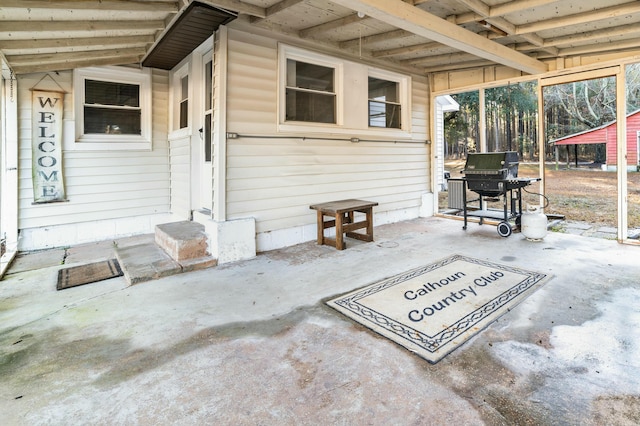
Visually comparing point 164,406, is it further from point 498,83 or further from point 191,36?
point 498,83

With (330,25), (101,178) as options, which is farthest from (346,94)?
(101,178)

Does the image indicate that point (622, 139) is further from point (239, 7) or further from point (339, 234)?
point (239, 7)

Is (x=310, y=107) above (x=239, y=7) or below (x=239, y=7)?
below

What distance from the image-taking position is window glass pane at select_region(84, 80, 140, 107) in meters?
4.88

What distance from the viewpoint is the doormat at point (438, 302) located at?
2244 millimetres

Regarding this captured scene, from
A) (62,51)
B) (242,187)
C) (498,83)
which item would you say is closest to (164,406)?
(242,187)

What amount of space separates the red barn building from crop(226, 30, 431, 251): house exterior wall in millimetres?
3326

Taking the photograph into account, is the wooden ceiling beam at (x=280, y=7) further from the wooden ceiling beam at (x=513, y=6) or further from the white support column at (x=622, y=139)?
the white support column at (x=622, y=139)

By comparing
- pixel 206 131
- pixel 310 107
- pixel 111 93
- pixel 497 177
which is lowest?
pixel 497 177

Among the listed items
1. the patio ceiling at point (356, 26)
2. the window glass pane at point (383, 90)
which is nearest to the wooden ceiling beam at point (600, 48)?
the patio ceiling at point (356, 26)

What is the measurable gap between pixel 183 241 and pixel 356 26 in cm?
345

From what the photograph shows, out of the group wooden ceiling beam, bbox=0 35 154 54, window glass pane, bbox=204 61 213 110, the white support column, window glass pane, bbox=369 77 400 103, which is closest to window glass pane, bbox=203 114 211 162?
window glass pane, bbox=204 61 213 110

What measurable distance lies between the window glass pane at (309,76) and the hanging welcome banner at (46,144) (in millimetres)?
3163

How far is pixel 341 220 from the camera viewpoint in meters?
4.49
